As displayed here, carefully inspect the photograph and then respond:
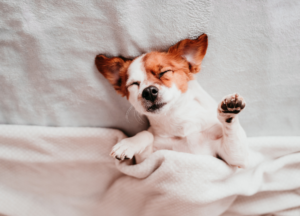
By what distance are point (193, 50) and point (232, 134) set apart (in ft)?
1.50

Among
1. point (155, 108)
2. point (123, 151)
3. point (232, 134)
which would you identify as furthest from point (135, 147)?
point (232, 134)

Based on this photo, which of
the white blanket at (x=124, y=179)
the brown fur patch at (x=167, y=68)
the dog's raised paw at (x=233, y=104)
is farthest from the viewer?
the white blanket at (x=124, y=179)

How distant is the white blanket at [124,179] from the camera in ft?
3.46

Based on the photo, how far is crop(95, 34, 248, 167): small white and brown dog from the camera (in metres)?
0.93

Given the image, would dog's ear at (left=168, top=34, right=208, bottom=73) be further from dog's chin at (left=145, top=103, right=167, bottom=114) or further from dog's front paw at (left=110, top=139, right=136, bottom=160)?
dog's front paw at (left=110, top=139, right=136, bottom=160)

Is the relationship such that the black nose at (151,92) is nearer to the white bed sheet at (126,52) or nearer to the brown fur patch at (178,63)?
the brown fur patch at (178,63)

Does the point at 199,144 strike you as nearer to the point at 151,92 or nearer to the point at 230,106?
the point at 230,106

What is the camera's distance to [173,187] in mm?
1058

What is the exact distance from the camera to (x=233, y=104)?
84cm

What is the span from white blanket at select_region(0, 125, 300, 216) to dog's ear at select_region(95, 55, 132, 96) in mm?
310

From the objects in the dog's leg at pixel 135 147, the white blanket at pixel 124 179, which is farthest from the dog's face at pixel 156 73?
the white blanket at pixel 124 179

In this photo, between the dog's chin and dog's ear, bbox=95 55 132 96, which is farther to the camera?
dog's ear, bbox=95 55 132 96

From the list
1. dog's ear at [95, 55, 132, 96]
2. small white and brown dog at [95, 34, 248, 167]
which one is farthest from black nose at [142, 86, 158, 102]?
dog's ear at [95, 55, 132, 96]

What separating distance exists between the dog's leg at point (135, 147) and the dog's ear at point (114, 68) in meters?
0.25
